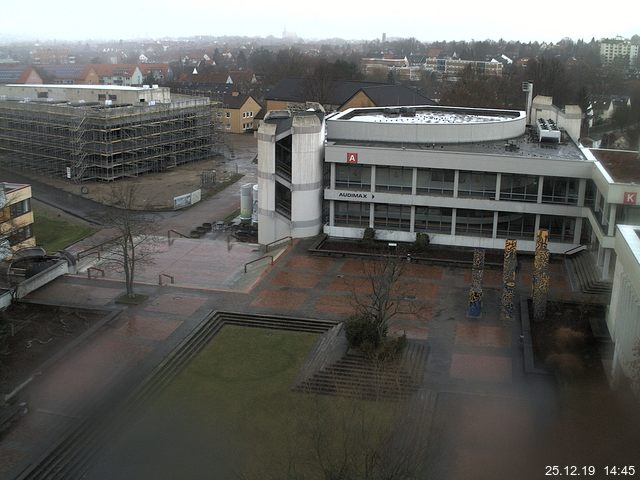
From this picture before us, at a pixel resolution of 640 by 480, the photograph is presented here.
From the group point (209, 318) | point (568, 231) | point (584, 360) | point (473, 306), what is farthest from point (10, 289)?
point (568, 231)

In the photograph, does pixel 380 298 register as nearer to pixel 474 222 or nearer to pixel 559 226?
pixel 474 222

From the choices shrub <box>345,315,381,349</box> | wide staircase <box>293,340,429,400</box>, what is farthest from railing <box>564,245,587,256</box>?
shrub <box>345,315,381,349</box>

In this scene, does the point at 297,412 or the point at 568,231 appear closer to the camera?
the point at 297,412

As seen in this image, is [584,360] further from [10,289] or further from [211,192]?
[211,192]

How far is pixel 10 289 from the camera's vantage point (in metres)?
27.1

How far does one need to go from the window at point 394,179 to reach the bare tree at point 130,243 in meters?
11.5

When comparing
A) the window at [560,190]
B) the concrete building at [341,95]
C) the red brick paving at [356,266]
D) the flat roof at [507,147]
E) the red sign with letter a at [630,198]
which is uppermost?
the concrete building at [341,95]

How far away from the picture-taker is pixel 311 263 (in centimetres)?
3231

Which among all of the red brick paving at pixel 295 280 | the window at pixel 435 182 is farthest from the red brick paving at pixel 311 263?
the window at pixel 435 182

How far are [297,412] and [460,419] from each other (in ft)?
14.4

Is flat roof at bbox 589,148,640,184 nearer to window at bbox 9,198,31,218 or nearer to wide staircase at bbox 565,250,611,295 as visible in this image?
wide staircase at bbox 565,250,611,295

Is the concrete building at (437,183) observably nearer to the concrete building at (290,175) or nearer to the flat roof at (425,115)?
the concrete building at (290,175)

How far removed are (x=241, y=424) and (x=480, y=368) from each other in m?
7.83

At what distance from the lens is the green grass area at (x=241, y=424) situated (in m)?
16.6
